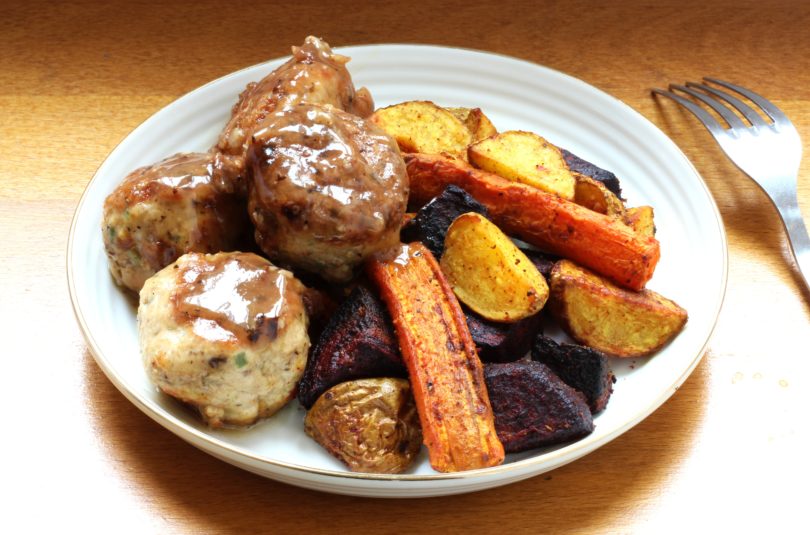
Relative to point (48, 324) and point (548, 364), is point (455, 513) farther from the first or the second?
point (48, 324)

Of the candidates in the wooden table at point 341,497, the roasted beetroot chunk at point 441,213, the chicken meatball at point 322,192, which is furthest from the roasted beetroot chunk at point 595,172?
the chicken meatball at point 322,192

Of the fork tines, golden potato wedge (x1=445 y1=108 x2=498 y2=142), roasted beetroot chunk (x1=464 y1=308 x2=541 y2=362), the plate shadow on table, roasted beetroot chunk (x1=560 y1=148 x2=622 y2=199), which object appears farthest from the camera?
the fork tines

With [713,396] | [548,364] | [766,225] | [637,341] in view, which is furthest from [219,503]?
[766,225]

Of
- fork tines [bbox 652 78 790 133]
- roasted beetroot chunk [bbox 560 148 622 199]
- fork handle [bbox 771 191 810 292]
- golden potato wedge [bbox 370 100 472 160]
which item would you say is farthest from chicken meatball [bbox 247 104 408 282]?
fork tines [bbox 652 78 790 133]

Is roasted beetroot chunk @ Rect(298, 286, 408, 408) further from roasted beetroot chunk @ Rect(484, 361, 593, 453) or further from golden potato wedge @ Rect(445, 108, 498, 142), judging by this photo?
golden potato wedge @ Rect(445, 108, 498, 142)

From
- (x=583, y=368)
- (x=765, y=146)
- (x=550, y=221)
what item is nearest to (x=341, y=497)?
(x=583, y=368)

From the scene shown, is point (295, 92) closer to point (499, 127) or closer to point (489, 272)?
point (489, 272)
